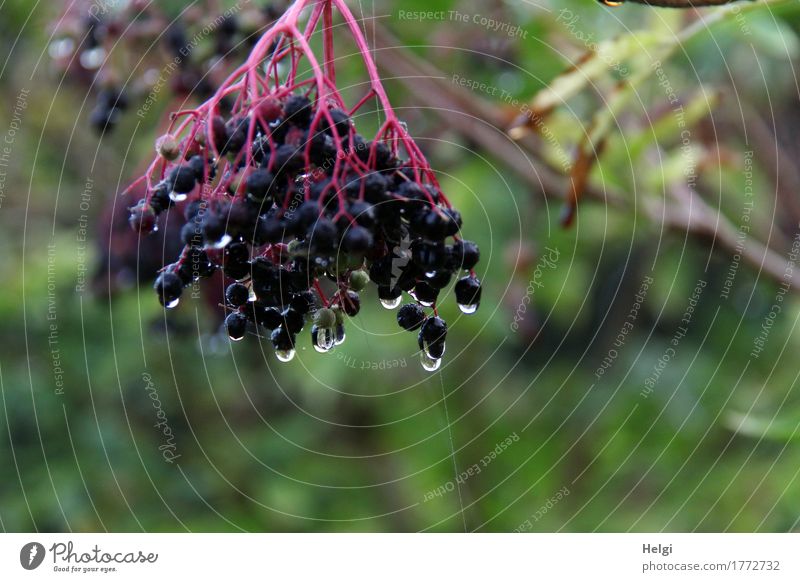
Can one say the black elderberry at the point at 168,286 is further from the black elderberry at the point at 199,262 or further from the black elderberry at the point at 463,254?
the black elderberry at the point at 463,254

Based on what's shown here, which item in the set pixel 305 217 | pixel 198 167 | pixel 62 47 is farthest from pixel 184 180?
pixel 62 47

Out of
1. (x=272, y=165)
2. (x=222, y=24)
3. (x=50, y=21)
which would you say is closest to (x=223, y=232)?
(x=272, y=165)

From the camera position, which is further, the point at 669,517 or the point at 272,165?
the point at 669,517

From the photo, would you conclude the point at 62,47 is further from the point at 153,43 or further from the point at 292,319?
the point at 292,319

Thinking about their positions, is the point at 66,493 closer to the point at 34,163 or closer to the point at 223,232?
the point at 34,163
